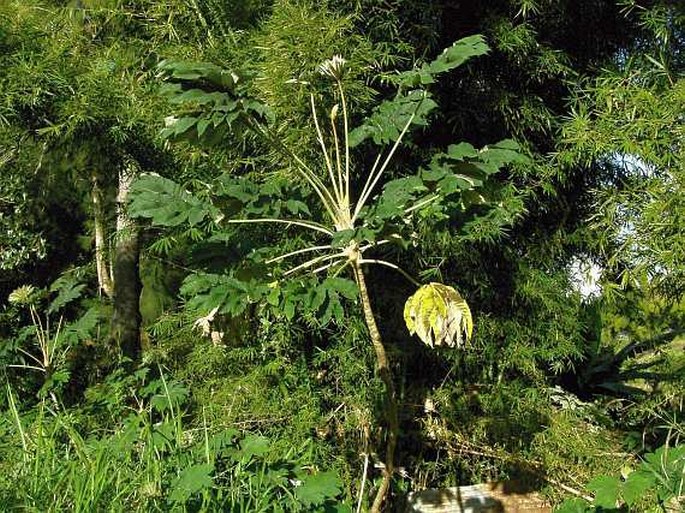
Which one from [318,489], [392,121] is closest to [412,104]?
[392,121]

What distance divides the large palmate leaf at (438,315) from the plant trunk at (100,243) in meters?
2.54

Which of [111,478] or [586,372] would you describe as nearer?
[111,478]

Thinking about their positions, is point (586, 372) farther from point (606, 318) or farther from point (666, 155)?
point (666, 155)

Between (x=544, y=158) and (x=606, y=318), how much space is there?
142 cm

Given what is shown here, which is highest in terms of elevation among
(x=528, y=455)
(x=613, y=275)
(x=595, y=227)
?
(x=595, y=227)

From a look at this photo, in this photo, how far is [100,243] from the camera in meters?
5.03

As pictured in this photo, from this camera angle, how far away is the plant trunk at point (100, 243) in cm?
453

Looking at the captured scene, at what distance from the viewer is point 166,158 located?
352 cm

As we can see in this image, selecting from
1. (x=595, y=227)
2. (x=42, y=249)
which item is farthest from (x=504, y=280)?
(x=42, y=249)

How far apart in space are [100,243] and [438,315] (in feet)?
12.2

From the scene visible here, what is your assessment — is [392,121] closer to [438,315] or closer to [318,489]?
[438,315]

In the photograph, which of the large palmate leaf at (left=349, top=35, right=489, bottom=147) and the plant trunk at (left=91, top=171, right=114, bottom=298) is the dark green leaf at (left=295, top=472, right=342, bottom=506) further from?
the plant trunk at (left=91, top=171, right=114, bottom=298)

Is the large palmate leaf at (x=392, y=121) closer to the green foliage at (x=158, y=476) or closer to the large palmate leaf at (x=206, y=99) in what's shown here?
the large palmate leaf at (x=206, y=99)

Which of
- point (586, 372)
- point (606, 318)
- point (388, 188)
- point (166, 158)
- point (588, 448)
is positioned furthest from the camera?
point (606, 318)
